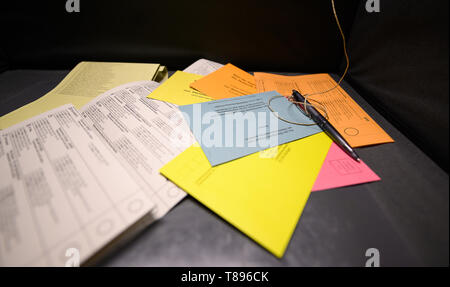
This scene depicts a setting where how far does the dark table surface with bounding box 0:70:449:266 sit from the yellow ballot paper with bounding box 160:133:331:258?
20mm

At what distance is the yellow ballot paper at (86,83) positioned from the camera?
512 mm

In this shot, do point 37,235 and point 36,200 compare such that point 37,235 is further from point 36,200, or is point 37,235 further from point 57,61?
point 57,61

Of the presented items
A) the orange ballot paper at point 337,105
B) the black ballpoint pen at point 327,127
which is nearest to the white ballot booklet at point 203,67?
the orange ballot paper at point 337,105

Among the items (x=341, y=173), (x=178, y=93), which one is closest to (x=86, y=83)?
(x=178, y=93)

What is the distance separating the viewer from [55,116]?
1.48ft

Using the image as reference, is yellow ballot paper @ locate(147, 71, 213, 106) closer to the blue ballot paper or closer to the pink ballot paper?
the blue ballot paper

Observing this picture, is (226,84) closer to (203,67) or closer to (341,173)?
(203,67)

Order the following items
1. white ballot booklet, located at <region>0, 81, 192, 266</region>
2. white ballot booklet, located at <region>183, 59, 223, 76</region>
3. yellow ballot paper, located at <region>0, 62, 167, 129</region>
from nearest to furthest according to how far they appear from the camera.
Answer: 1. white ballot booklet, located at <region>0, 81, 192, 266</region>
2. yellow ballot paper, located at <region>0, 62, 167, 129</region>
3. white ballot booklet, located at <region>183, 59, 223, 76</region>

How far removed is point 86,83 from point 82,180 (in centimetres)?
41

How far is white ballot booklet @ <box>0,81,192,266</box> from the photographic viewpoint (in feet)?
0.89

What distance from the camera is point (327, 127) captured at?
0.46 meters

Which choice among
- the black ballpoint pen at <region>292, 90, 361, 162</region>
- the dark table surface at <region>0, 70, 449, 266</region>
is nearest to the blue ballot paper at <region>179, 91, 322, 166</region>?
the black ballpoint pen at <region>292, 90, 361, 162</region>

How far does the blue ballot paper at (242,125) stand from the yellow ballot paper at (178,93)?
0.04m

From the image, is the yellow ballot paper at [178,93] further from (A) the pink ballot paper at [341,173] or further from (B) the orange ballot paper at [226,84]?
(A) the pink ballot paper at [341,173]
